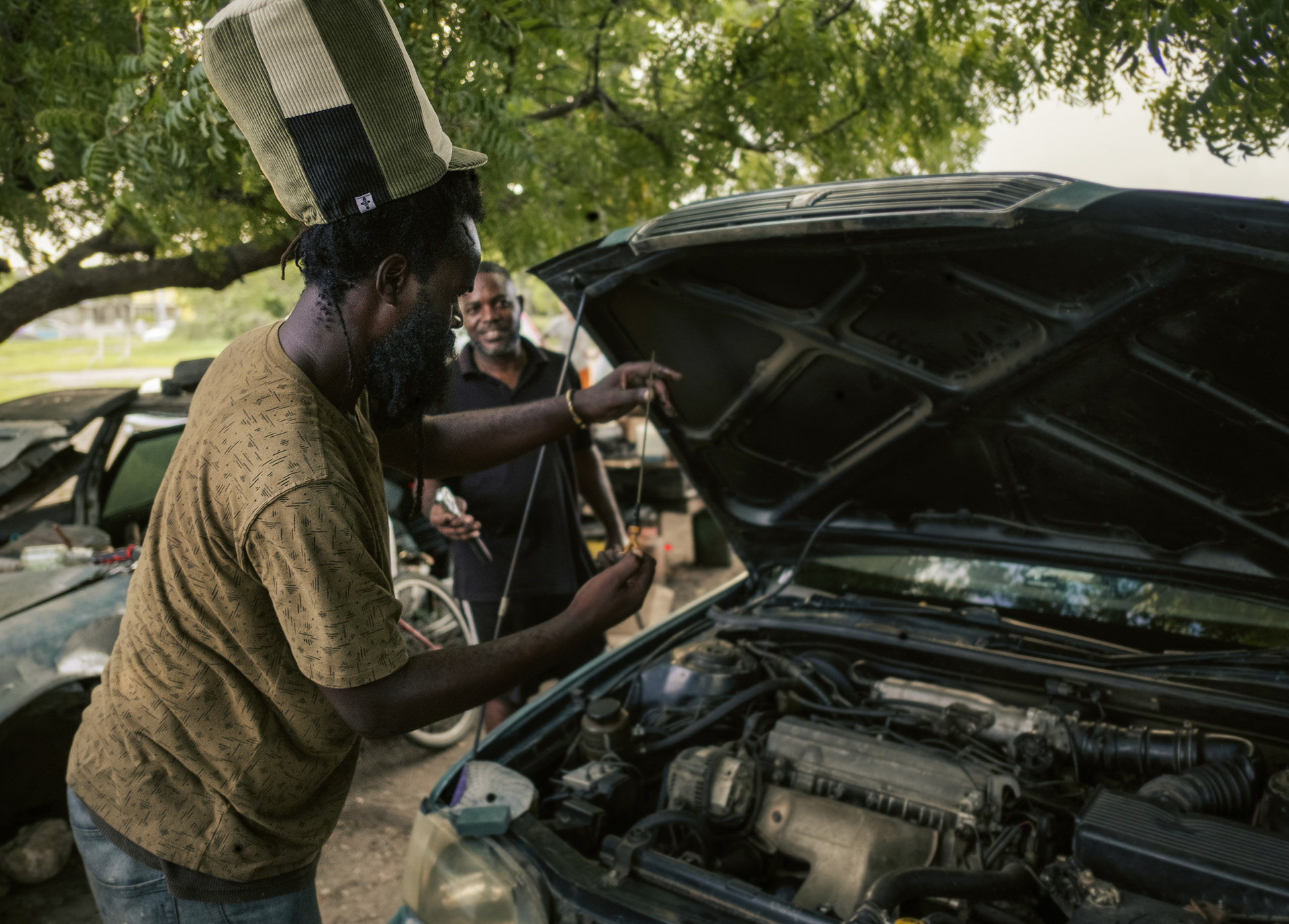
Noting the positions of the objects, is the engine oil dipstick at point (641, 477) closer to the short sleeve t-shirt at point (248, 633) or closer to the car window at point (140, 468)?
the short sleeve t-shirt at point (248, 633)

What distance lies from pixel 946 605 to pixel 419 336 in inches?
74.4

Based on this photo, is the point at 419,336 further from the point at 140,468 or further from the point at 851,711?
the point at 140,468

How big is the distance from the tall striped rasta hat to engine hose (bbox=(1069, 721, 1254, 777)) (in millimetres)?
1872

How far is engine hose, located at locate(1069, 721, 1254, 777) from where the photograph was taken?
6.38ft

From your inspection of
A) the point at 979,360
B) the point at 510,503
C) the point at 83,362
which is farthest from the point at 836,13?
the point at 83,362

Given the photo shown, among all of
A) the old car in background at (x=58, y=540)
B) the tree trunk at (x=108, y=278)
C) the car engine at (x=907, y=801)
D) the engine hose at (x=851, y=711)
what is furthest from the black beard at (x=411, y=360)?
the tree trunk at (x=108, y=278)

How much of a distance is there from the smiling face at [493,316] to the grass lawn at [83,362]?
41.9ft

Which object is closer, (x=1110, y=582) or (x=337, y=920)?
(x=1110, y=582)

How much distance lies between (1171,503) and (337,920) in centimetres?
311

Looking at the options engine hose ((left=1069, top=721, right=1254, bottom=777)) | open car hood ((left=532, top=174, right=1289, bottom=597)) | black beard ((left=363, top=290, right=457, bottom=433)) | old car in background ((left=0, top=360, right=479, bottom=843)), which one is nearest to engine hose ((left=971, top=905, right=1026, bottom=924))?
engine hose ((left=1069, top=721, right=1254, bottom=777))

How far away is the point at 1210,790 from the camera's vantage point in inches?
71.2

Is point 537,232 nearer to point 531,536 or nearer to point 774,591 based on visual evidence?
point 531,536

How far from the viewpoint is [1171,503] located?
7.38 feet

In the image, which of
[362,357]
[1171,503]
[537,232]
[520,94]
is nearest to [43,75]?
[520,94]
